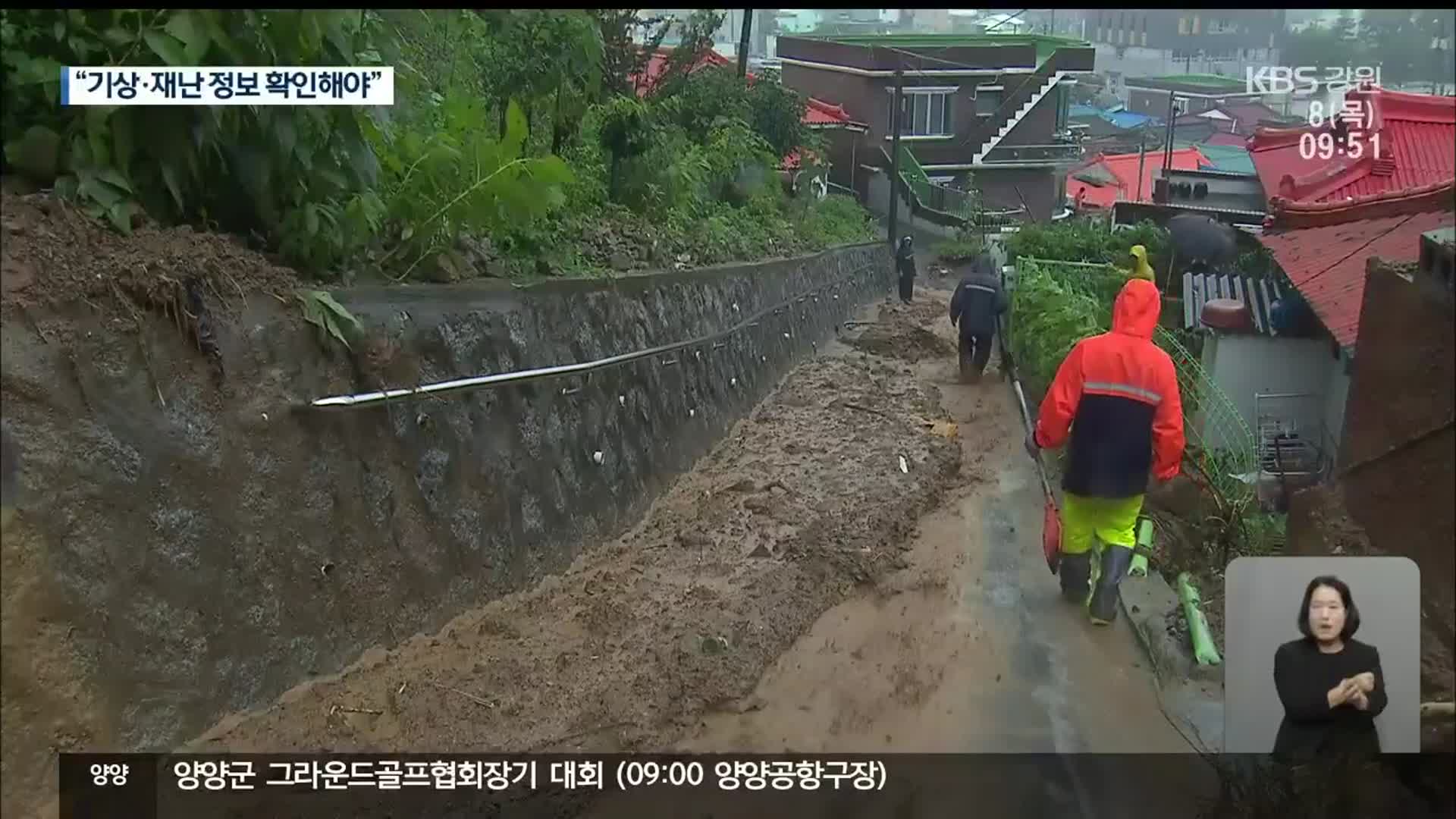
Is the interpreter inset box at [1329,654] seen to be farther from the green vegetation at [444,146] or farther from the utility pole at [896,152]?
the green vegetation at [444,146]

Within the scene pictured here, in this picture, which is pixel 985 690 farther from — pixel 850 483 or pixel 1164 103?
pixel 1164 103

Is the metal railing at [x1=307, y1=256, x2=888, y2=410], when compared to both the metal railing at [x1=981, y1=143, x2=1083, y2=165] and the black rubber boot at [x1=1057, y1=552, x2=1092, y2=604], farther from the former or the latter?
the black rubber boot at [x1=1057, y1=552, x2=1092, y2=604]

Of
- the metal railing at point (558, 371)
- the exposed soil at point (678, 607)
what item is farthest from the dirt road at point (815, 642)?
the metal railing at point (558, 371)

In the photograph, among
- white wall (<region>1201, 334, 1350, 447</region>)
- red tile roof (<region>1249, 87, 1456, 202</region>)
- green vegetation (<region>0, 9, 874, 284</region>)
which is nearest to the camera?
green vegetation (<region>0, 9, 874, 284</region>)

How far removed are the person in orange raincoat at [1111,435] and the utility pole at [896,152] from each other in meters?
0.53

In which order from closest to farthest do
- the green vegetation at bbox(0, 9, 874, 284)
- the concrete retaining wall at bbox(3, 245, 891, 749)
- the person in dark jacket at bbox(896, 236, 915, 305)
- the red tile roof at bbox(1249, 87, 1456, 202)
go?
the concrete retaining wall at bbox(3, 245, 891, 749)
the green vegetation at bbox(0, 9, 874, 284)
the red tile roof at bbox(1249, 87, 1456, 202)
the person in dark jacket at bbox(896, 236, 915, 305)

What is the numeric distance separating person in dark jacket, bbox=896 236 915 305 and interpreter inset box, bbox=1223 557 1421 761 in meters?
0.95

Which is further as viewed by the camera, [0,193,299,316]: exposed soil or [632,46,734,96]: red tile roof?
[632,46,734,96]: red tile roof

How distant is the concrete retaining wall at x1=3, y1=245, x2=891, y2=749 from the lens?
1763 mm

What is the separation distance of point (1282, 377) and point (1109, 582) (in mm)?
495

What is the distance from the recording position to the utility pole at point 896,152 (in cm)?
229

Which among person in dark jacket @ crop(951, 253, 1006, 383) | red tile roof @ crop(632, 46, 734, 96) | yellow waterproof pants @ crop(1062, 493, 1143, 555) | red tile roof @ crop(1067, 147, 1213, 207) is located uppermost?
red tile roof @ crop(632, 46, 734, 96)

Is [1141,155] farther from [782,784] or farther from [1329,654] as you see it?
[782,784]

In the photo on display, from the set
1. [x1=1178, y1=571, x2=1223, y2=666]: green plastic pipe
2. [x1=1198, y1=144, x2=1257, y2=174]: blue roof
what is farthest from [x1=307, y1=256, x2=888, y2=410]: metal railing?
[x1=1178, y1=571, x2=1223, y2=666]: green plastic pipe
